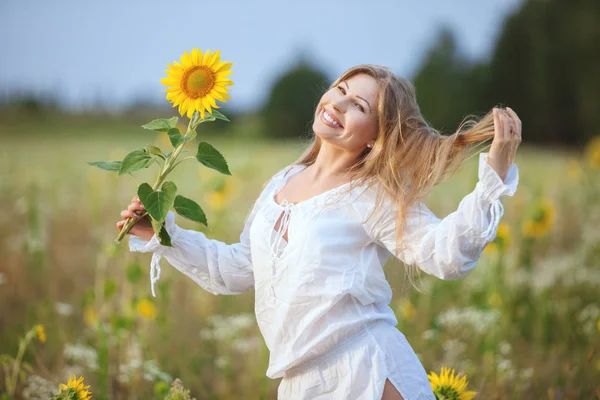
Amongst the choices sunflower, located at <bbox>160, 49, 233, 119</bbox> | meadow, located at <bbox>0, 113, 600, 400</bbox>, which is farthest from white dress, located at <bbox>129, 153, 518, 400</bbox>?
sunflower, located at <bbox>160, 49, 233, 119</bbox>

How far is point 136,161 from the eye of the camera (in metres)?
1.59

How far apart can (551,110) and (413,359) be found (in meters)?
22.7

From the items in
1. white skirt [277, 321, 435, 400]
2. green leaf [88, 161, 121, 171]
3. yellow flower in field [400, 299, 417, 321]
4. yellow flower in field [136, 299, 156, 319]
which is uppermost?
green leaf [88, 161, 121, 171]

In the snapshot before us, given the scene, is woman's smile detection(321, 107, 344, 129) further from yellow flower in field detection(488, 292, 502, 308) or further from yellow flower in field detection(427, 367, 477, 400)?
yellow flower in field detection(488, 292, 502, 308)

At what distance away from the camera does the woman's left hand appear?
1492 mm

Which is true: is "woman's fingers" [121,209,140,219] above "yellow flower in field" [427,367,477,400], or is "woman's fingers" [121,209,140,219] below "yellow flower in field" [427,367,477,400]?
above

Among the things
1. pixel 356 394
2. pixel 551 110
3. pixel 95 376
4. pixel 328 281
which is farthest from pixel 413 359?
pixel 551 110

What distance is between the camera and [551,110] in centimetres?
2245

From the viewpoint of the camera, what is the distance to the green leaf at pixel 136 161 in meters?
1.56

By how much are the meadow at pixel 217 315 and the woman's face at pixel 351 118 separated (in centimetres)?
37

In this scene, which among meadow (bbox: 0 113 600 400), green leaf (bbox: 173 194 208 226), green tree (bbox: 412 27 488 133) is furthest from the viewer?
green tree (bbox: 412 27 488 133)

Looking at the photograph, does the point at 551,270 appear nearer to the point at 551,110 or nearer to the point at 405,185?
the point at 405,185

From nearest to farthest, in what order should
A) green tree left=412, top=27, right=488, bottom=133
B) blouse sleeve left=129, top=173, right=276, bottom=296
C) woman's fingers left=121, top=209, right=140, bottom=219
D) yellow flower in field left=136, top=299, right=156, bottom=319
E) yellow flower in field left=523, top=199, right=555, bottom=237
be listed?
woman's fingers left=121, top=209, right=140, bottom=219
blouse sleeve left=129, top=173, right=276, bottom=296
yellow flower in field left=136, top=299, right=156, bottom=319
yellow flower in field left=523, top=199, right=555, bottom=237
green tree left=412, top=27, right=488, bottom=133

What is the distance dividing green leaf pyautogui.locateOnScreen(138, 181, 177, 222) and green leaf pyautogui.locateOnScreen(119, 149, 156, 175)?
5cm
